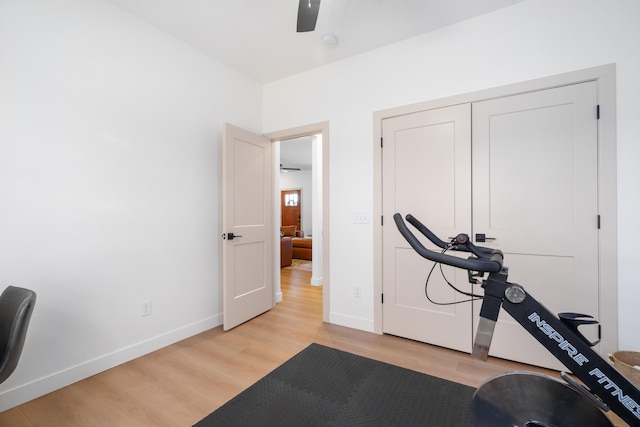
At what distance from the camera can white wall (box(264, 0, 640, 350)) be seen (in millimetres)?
1849

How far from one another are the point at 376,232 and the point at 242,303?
5.19 feet

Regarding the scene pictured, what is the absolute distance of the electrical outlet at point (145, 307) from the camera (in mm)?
2342

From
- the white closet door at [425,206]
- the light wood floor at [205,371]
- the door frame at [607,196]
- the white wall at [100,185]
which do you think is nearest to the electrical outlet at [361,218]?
the white closet door at [425,206]

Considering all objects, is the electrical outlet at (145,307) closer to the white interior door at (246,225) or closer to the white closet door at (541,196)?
the white interior door at (246,225)

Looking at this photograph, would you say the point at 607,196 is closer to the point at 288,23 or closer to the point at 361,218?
the point at 361,218

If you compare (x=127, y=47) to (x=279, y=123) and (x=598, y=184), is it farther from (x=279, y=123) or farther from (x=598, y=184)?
(x=598, y=184)

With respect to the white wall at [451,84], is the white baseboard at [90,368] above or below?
below

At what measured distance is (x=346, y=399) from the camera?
5.71 ft

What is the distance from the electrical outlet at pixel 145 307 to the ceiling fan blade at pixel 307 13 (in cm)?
239

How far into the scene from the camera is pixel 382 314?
107 inches

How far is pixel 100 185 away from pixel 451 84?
9.52ft

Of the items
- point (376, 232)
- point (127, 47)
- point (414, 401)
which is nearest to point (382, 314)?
point (376, 232)

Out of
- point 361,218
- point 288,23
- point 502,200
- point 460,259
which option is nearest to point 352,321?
point 361,218

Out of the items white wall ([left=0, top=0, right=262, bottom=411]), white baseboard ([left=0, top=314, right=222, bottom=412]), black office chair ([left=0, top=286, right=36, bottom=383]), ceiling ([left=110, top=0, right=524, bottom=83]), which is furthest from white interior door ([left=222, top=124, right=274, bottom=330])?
black office chair ([left=0, top=286, right=36, bottom=383])
